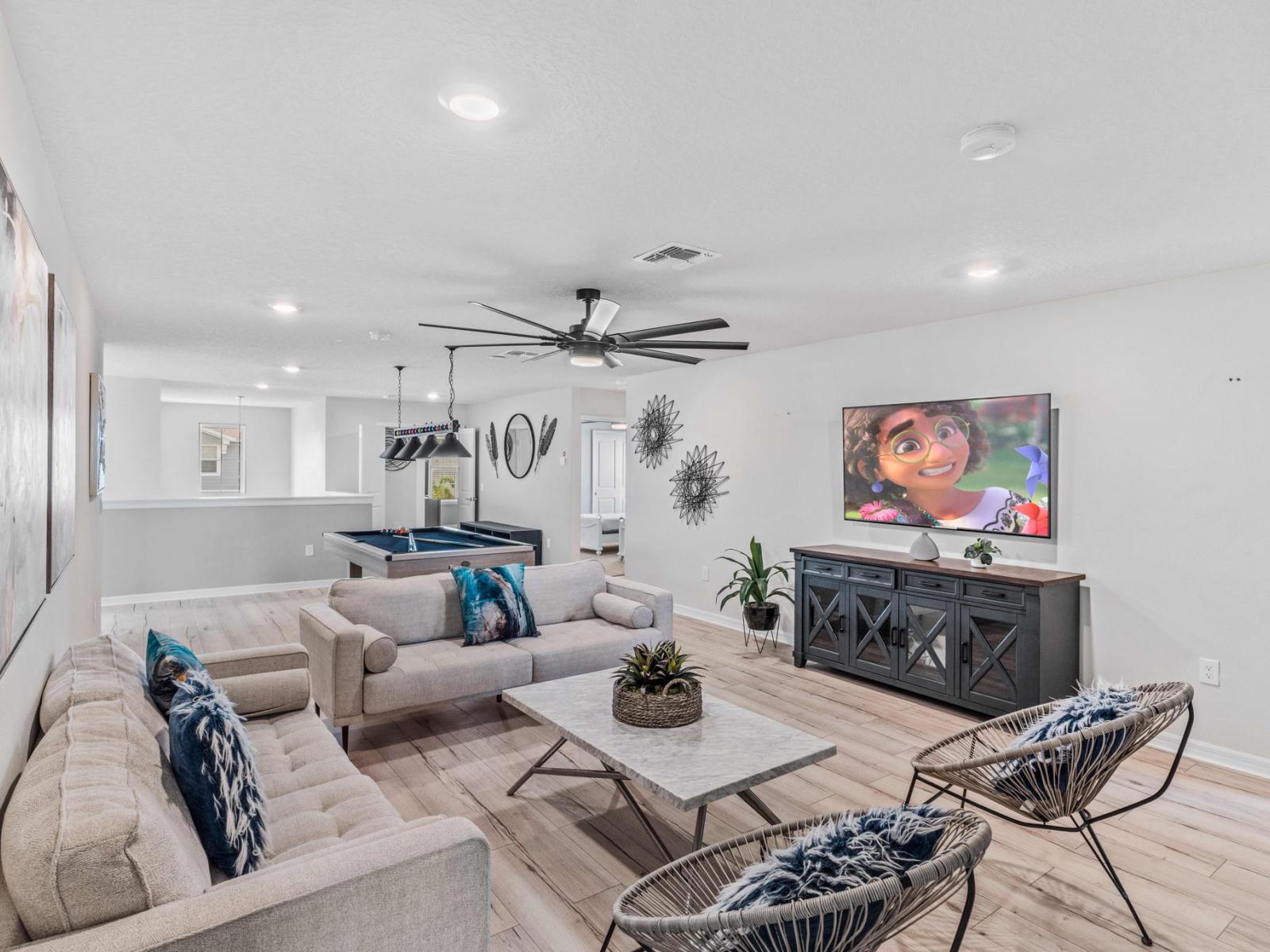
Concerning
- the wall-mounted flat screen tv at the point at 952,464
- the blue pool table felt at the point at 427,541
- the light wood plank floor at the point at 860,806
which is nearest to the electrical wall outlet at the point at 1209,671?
the light wood plank floor at the point at 860,806

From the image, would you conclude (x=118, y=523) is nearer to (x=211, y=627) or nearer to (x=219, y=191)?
(x=211, y=627)

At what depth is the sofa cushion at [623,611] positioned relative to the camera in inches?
167

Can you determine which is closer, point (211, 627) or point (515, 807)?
point (515, 807)

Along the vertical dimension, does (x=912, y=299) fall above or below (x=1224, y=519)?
above

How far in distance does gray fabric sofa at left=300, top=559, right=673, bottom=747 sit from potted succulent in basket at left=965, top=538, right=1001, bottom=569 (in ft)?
5.91

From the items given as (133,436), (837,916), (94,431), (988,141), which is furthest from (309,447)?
(837,916)

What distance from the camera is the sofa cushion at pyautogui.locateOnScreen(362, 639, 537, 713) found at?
3334 millimetres

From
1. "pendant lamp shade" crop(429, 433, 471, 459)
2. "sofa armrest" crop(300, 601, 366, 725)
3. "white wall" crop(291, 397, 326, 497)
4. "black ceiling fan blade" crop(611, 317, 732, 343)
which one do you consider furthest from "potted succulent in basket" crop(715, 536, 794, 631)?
"white wall" crop(291, 397, 326, 497)

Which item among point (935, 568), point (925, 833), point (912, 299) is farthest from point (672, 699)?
point (912, 299)

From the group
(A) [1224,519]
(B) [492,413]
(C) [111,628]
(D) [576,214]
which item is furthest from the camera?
(B) [492,413]

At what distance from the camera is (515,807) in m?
2.86

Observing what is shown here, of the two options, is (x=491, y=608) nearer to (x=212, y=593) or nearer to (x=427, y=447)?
(x=427, y=447)

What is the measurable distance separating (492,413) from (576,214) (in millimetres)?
7507

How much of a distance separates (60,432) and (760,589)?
14.3 ft
